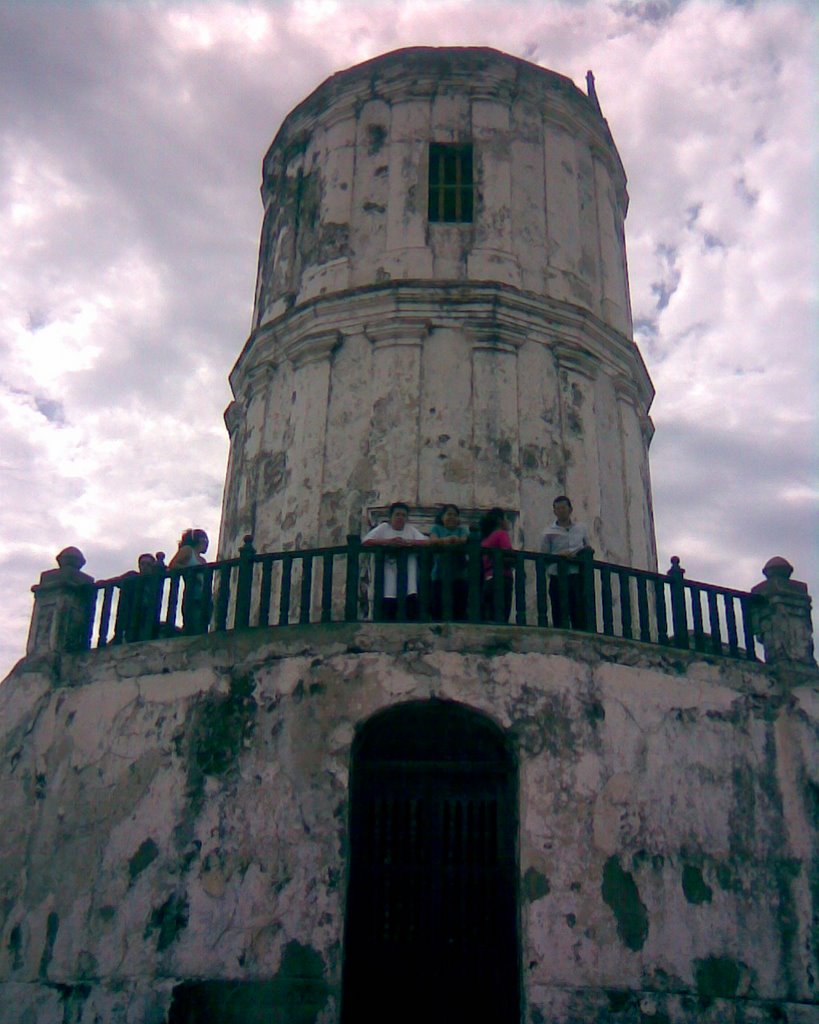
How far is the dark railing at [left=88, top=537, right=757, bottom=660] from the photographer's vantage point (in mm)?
11055

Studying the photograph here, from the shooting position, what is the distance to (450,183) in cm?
1612

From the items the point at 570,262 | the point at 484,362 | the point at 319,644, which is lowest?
the point at 319,644

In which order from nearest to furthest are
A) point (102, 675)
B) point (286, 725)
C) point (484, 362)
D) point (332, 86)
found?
point (286, 725)
point (102, 675)
point (484, 362)
point (332, 86)

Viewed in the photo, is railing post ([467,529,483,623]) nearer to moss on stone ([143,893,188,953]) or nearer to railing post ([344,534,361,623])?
railing post ([344,534,361,623])

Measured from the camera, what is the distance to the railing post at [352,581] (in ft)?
36.0

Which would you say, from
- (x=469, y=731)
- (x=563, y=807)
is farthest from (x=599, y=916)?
(x=469, y=731)

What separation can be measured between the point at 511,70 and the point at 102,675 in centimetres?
1139

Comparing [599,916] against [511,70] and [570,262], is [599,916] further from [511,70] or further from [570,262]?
[511,70]

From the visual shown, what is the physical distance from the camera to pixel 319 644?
10883 mm

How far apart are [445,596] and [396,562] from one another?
68 centimetres

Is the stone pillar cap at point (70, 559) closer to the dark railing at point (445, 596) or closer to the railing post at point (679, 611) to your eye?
the dark railing at point (445, 596)

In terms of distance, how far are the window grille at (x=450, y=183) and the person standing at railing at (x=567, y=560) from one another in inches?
226

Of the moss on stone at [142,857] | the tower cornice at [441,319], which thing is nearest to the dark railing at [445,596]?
the moss on stone at [142,857]

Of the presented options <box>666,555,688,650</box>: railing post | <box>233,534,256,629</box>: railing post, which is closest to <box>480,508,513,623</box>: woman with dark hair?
<box>666,555,688,650</box>: railing post
